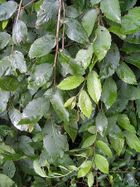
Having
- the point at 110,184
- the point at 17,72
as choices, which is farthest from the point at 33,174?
the point at 17,72

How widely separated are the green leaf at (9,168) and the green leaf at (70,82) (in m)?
0.42

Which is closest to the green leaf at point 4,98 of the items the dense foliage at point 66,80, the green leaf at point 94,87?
the dense foliage at point 66,80

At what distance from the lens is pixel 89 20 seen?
721 mm

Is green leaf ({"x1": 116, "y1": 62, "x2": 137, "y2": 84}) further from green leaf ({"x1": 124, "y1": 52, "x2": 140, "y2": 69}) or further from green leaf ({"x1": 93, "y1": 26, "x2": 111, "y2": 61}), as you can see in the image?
green leaf ({"x1": 93, "y1": 26, "x2": 111, "y2": 61})

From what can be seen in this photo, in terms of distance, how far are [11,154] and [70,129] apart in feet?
0.83

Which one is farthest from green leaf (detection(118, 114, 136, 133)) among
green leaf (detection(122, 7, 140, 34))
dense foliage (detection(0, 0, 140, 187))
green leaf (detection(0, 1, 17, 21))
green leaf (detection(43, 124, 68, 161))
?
green leaf (detection(0, 1, 17, 21))

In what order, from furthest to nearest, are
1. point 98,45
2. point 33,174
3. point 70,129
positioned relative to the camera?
point 33,174 → point 70,129 → point 98,45

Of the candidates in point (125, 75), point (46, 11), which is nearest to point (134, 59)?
Result: point (125, 75)

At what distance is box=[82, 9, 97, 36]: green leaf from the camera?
720mm

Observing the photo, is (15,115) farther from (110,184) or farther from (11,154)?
(110,184)

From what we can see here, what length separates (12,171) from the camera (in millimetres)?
1063

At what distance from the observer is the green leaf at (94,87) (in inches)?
29.6

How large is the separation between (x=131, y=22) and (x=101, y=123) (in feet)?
0.98

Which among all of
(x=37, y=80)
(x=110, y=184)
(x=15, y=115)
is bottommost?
(x=110, y=184)
